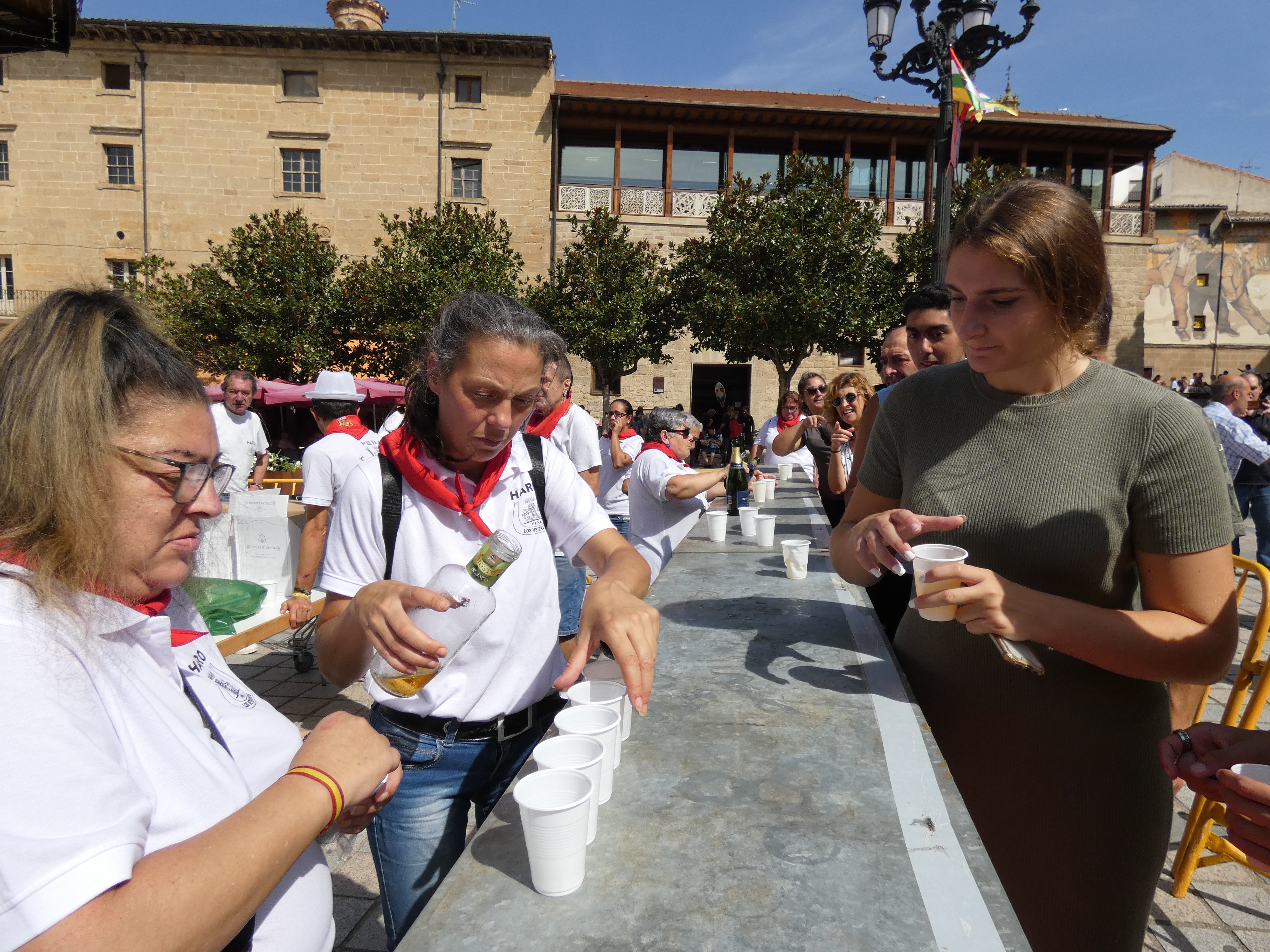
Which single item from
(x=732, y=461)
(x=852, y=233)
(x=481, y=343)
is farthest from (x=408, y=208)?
(x=481, y=343)

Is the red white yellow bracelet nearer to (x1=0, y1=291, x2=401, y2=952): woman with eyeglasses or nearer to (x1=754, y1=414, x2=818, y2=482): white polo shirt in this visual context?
(x1=0, y1=291, x2=401, y2=952): woman with eyeglasses

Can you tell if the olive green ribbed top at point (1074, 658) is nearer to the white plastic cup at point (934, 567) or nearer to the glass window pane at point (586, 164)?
the white plastic cup at point (934, 567)

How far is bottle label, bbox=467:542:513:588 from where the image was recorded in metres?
1.33

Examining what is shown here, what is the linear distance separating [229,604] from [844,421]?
3.93 m

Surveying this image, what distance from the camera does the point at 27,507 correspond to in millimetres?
872

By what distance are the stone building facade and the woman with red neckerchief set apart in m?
16.9

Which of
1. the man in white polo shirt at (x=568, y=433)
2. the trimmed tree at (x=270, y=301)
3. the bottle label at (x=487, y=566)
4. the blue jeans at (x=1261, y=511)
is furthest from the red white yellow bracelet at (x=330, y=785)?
the trimmed tree at (x=270, y=301)

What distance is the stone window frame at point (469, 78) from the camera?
24906 mm

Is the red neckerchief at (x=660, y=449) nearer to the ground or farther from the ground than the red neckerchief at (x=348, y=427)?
nearer to the ground

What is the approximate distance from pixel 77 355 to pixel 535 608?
112cm

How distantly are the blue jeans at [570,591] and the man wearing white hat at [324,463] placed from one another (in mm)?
1213

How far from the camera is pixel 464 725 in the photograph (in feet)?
5.70

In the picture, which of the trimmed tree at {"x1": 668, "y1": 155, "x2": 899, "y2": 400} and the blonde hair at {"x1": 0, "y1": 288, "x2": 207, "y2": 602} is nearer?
the blonde hair at {"x1": 0, "y1": 288, "x2": 207, "y2": 602}

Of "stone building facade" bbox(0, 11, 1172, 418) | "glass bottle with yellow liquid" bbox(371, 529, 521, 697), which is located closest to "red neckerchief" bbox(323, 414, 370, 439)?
"glass bottle with yellow liquid" bbox(371, 529, 521, 697)
